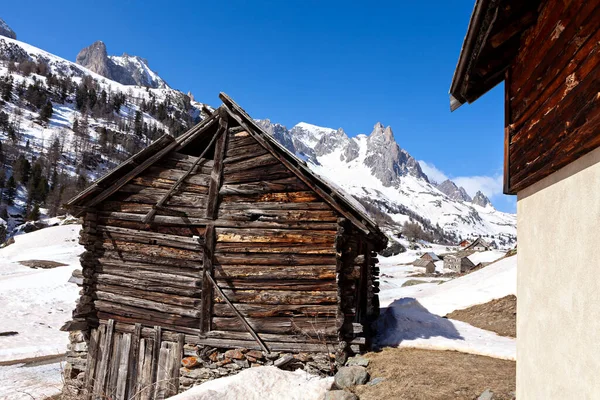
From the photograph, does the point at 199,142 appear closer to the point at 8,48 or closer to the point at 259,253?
the point at 259,253

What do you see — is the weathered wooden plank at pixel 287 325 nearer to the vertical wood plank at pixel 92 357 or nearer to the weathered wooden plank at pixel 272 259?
the weathered wooden plank at pixel 272 259

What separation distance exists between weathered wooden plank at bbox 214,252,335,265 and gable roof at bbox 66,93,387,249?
3.91ft

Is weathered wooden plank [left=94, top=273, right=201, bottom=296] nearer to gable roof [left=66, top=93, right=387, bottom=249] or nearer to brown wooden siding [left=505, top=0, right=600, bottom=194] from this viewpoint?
gable roof [left=66, top=93, right=387, bottom=249]

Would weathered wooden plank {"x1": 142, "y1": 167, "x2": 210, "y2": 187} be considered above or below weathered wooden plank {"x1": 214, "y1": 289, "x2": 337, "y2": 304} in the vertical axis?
above

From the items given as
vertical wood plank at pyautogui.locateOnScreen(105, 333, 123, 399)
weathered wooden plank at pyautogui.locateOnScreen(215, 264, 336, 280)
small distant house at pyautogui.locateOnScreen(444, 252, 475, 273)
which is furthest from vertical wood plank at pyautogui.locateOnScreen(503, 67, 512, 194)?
small distant house at pyautogui.locateOnScreen(444, 252, 475, 273)

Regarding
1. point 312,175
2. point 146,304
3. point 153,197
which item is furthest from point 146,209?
point 312,175

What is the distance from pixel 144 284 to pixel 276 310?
3.68 meters

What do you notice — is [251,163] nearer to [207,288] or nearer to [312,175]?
[312,175]

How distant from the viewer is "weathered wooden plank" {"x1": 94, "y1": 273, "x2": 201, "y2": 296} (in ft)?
33.1

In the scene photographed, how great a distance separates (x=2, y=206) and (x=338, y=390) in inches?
3600

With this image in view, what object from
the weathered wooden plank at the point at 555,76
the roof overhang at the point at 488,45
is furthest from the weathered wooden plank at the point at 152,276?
the weathered wooden plank at the point at 555,76

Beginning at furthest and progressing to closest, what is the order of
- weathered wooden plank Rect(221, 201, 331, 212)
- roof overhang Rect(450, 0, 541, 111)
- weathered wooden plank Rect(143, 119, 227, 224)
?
weathered wooden plank Rect(143, 119, 227, 224)
weathered wooden plank Rect(221, 201, 331, 212)
roof overhang Rect(450, 0, 541, 111)

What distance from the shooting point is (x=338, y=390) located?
25.0 ft

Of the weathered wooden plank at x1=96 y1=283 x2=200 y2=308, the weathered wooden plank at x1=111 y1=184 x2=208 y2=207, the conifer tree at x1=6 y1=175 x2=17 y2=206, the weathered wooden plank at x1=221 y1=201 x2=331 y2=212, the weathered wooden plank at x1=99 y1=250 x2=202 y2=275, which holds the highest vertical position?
the conifer tree at x1=6 y1=175 x2=17 y2=206
